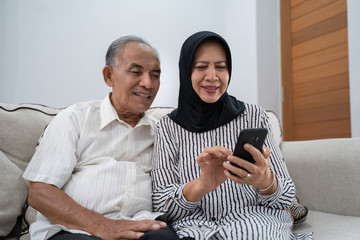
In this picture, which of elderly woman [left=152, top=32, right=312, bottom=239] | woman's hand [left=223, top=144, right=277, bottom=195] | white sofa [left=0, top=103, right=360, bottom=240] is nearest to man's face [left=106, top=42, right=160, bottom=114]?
elderly woman [left=152, top=32, right=312, bottom=239]

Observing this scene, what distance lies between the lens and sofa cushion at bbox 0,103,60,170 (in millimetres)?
1340

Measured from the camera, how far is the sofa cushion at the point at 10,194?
1.20 m

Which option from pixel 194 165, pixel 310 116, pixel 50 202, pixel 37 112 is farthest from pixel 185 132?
pixel 310 116

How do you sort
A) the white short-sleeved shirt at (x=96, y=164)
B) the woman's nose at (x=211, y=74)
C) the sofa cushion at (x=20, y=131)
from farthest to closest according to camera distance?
the sofa cushion at (x=20, y=131) < the woman's nose at (x=211, y=74) < the white short-sleeved shirt at (x=96, y=164)

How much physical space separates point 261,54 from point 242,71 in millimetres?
259

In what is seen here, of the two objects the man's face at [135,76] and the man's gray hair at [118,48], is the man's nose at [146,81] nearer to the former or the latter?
the man's face at [135,76]

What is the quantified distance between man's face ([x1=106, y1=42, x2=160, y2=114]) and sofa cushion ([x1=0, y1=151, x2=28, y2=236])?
19.9 inches

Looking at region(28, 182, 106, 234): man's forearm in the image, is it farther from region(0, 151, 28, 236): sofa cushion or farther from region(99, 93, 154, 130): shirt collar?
region(99, 93, 154, 130): shirt collar

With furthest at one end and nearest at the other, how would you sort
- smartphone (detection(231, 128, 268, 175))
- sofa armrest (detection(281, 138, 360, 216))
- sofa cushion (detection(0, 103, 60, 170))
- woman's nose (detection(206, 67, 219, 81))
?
sofa armrest (detection(281, 138, 360, 216)), sofa cushion (detection(0, 103, 60, 170)), woman's nose (detection(206, 67, 219, 81)), smartphone (detection(231, 128, 268, 175))

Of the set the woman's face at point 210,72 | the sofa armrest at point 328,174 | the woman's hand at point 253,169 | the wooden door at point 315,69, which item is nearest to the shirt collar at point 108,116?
the woman's face at point 210,72

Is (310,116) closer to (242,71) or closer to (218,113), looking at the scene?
(242,71)

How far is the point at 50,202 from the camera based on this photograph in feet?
3.49

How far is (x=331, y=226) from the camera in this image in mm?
1353

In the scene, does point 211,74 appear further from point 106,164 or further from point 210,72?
point 106,164
